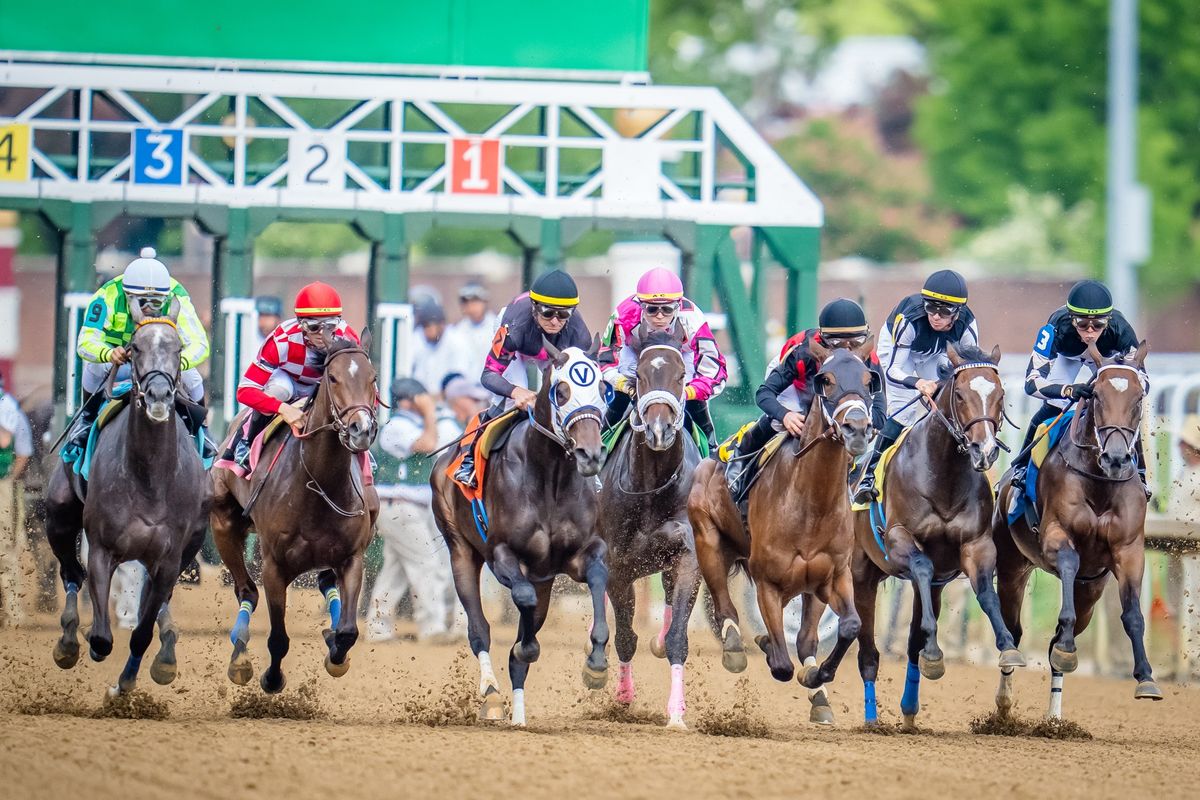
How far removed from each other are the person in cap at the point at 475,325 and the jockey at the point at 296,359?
17.8ft

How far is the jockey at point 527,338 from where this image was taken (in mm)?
10062

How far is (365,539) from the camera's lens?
10.3 meters

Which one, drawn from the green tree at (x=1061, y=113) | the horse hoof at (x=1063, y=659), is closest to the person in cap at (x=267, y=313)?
the horse hoof at (x=1063, y=659)

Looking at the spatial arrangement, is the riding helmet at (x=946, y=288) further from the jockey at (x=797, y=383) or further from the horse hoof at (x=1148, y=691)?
the horse hoof at (x=1148, y=691)

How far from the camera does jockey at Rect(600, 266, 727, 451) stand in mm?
10320

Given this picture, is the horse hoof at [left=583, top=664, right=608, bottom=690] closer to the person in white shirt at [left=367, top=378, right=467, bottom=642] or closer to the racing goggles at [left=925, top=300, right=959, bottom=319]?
the racing goggles at [left=925, top=300, right=959, bottom=319]

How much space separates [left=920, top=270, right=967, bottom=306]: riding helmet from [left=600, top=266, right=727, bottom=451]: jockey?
1.24 metres

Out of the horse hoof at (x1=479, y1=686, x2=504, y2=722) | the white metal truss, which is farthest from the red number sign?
the horse hoof at (x1=479, y1=686, x2=504, y2=722)

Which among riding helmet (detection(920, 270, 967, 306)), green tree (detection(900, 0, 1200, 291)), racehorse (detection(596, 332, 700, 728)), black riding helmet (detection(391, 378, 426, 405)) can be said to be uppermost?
green tree (detection(900, 0, 1200, 291))

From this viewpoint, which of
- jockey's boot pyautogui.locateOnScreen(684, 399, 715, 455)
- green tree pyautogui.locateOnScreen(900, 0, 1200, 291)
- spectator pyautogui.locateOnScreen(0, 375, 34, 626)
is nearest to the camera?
jockey's boot pyautogui.locateOnScreen(684, 399, 715, 455)

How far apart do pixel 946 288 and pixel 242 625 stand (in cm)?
440

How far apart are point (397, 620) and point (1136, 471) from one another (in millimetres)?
7258

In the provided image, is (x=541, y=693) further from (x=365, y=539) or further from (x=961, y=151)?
(x=961, y=151)

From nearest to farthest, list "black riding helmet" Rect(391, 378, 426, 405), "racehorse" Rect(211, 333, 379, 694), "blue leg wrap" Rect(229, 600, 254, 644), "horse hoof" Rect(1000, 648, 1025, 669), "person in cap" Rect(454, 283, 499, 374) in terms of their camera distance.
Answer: "racehorse" Rect(211, 333, 379, 694) → "horse hoof" Rect(1000, 648, 1025, 669) → "blue leg wrap" Rect(229, 600, 254, 644) → "black riding helmet" Rect(391, 378, 426, 405) → "person in cap" Rect(454, 283, 499, 374)
